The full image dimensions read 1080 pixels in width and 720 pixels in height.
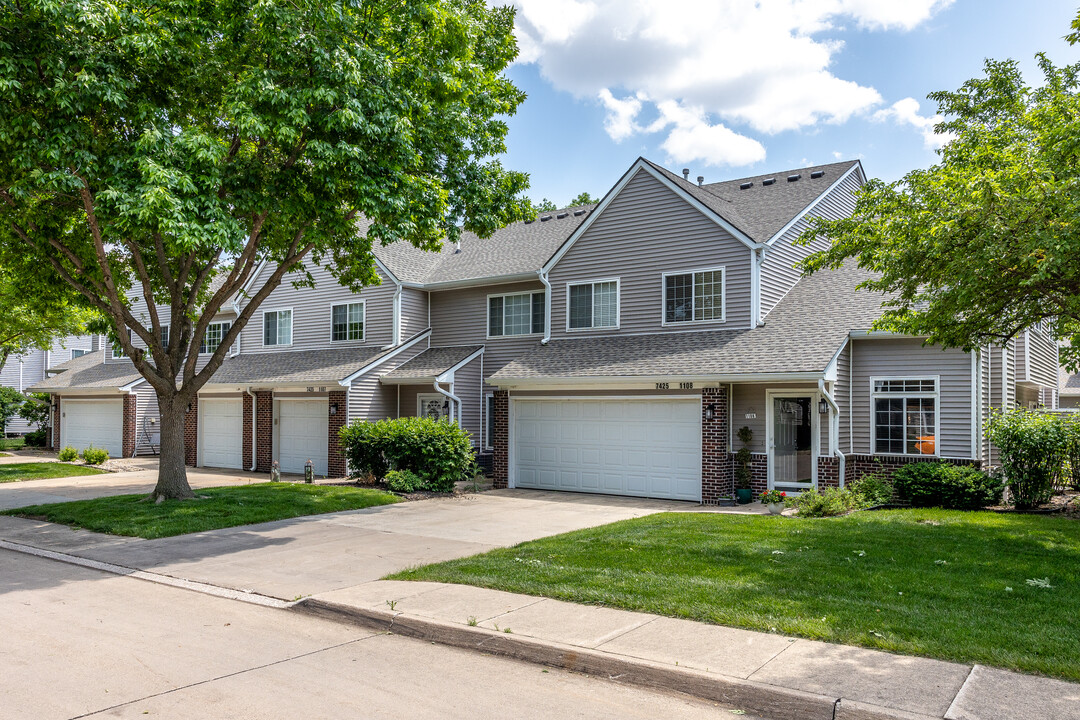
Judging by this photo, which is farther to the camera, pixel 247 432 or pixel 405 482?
pixel 247 432

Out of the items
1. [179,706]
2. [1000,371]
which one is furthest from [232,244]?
[1000,371]

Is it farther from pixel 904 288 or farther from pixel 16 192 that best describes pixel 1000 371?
pixel 16 192

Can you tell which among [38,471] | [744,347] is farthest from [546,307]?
[38,471]

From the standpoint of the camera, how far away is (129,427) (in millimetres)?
28062

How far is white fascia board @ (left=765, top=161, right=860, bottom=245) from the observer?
18750 millimetres

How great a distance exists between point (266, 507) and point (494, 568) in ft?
24.1

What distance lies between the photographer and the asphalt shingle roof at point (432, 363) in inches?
836

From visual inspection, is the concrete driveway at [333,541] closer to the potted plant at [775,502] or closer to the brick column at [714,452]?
the brick column at [714,452]

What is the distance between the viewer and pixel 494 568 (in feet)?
31.4

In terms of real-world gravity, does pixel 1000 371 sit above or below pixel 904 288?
below

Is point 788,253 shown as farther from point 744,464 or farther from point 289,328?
point 289,328

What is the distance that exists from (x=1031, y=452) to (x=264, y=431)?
19.9 metres

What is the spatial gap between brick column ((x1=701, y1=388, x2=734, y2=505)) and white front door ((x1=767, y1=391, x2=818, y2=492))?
1079 millimetres

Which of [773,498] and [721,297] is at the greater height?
[721,297]
